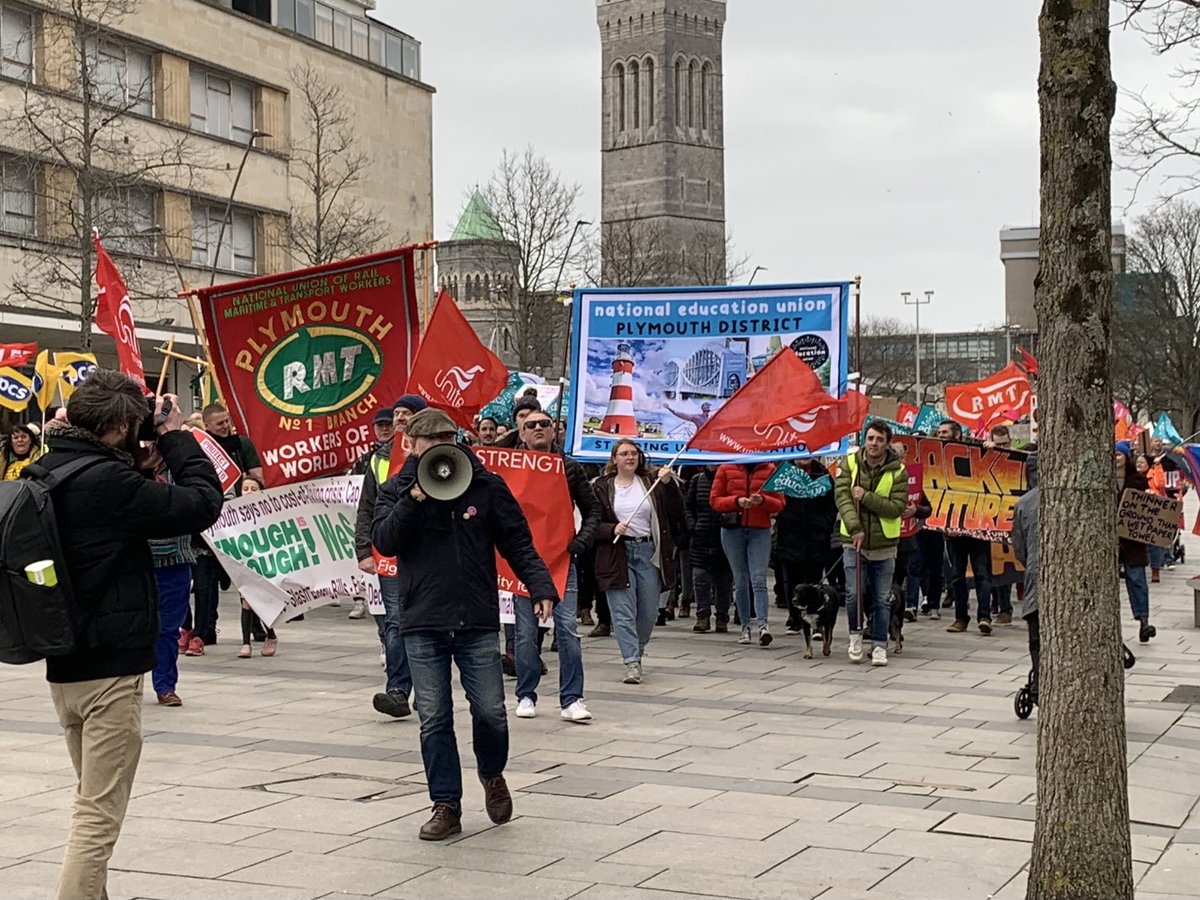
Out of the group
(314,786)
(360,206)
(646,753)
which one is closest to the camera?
(314,786)

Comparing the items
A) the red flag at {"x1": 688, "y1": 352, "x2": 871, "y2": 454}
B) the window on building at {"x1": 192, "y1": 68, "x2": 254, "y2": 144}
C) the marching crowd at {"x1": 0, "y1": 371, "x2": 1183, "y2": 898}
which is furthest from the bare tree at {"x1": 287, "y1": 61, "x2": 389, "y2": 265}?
the red flag at {"x1": 688, "y1": 352, "x2": 871, "y2": 454}

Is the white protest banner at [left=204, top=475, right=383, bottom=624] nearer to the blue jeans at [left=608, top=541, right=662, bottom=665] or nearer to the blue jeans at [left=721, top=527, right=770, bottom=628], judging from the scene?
the blue jeans at [left=608, top=541, right=662, bottom=665]

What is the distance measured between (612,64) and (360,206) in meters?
92.1

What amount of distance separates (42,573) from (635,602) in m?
7.57

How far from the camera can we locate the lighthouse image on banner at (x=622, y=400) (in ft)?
47.1

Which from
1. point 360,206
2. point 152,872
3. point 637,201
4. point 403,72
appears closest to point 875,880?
point 152,872

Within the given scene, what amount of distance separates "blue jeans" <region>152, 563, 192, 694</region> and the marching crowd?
0.06 ft

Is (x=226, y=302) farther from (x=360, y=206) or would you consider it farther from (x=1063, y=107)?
(x=360, y=206)

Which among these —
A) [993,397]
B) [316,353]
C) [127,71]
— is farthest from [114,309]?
[127,71]

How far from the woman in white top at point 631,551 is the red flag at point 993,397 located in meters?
12.5

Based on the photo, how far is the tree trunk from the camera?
5.29 meters

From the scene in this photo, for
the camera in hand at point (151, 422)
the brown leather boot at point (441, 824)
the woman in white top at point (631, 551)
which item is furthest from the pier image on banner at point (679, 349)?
the camera in hand at point (151, 422)

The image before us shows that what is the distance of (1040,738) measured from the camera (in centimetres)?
545

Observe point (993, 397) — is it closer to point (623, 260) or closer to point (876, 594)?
point (876, 594)
